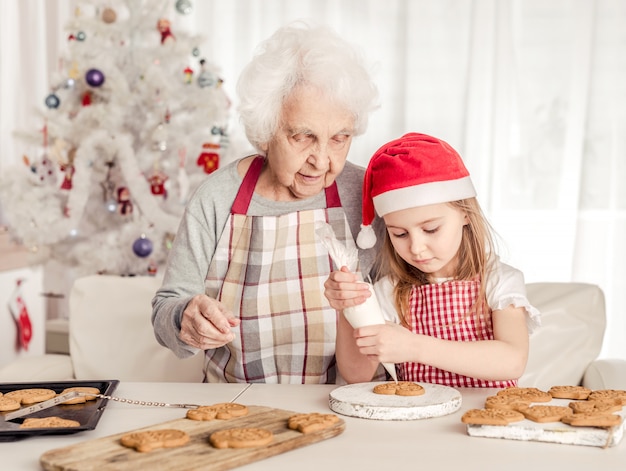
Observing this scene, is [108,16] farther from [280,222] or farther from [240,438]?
[240,438]

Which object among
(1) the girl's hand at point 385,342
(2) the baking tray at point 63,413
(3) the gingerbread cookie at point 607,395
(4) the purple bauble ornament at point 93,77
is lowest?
(2) the baking tray at point 63,413

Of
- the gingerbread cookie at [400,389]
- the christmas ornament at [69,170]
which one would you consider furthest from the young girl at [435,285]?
the christmas ornament at [69,170]

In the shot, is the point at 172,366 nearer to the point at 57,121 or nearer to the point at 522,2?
the point at 57,121

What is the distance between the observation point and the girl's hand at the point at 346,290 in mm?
1540

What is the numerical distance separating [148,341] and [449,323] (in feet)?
3.53

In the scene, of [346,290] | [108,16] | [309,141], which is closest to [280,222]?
[309,141]

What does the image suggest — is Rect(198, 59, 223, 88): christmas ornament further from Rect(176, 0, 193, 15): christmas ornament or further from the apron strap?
the apron strap

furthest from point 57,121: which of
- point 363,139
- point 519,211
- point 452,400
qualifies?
point 452,400

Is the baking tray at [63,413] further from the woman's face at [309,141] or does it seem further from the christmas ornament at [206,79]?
the christmas ornament at [206,79]

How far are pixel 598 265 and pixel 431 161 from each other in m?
2.47

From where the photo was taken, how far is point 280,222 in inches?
80.9

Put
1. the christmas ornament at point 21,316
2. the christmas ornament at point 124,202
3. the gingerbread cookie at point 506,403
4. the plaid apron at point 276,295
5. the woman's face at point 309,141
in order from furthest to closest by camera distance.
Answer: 1. the christmas ornament at point 21,316
2. the christmas ornament at point 124,202
3. the plaid apron at point 276,295
4. the woman's face at point 309,141
5. the gingerbread cookie at point 506,403

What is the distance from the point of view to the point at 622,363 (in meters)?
2.41

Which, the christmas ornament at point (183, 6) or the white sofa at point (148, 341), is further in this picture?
the christmas ornament at point (183, 6)
